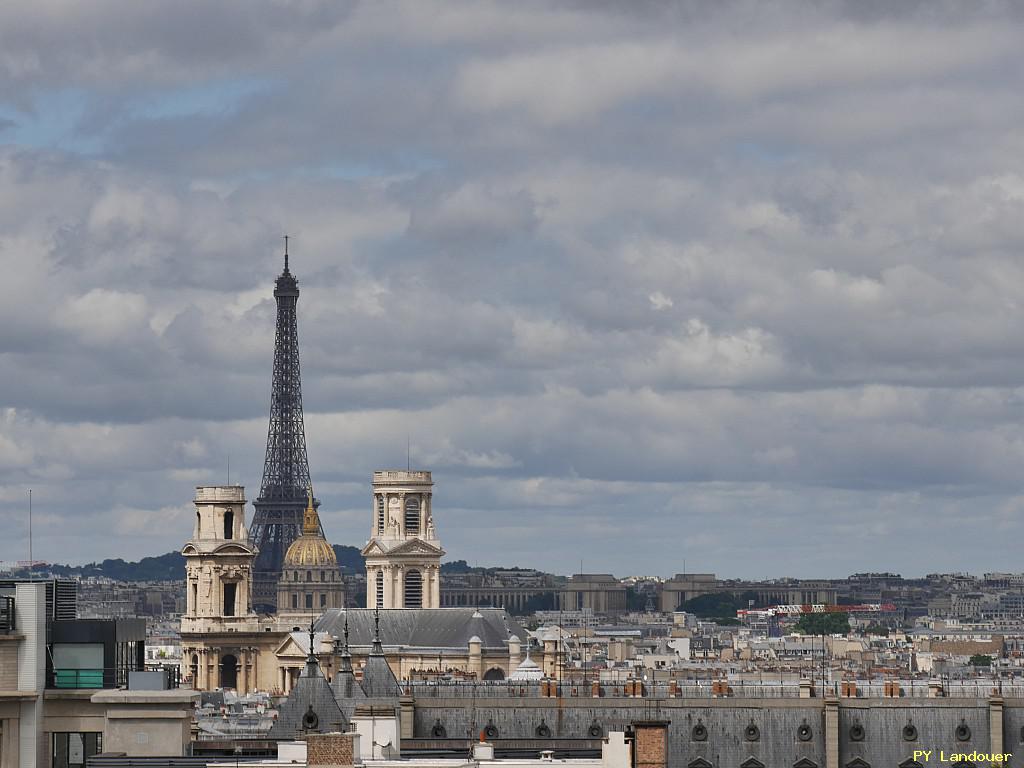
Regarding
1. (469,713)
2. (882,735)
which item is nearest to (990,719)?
(882,735)

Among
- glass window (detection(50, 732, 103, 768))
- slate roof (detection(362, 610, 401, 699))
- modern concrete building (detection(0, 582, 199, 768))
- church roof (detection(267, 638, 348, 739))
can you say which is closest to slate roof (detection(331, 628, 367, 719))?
church roof (detection(267, 638, 348, 739))

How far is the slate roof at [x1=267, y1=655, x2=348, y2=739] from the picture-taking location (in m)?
87.9

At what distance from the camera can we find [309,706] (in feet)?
291

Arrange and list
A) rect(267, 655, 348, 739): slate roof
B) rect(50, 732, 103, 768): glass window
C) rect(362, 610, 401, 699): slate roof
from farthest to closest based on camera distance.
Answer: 1. rect(362, 610, 401, 699): slate roof
2. rect(267, 655, 348, 739): slate roof
3. rect(50, 732, 103, 768): glass window

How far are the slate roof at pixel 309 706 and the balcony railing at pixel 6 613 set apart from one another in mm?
30402

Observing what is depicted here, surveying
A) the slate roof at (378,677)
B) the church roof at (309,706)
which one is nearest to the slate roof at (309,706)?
the church roof at (309,706)

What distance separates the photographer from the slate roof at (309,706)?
87875mm

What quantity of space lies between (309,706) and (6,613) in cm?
3265

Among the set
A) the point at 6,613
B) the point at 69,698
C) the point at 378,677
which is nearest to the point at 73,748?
the point at 69,698

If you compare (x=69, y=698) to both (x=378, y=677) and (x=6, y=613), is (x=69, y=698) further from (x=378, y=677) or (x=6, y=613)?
(x=378, y=677)

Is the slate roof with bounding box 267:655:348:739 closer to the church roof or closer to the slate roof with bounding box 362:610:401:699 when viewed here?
the church roof

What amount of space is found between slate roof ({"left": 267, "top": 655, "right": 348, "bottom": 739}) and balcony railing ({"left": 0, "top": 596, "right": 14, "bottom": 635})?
30.4 metres

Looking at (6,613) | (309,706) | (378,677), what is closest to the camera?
(6,613)

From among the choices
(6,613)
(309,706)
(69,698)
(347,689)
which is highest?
(6,613)
